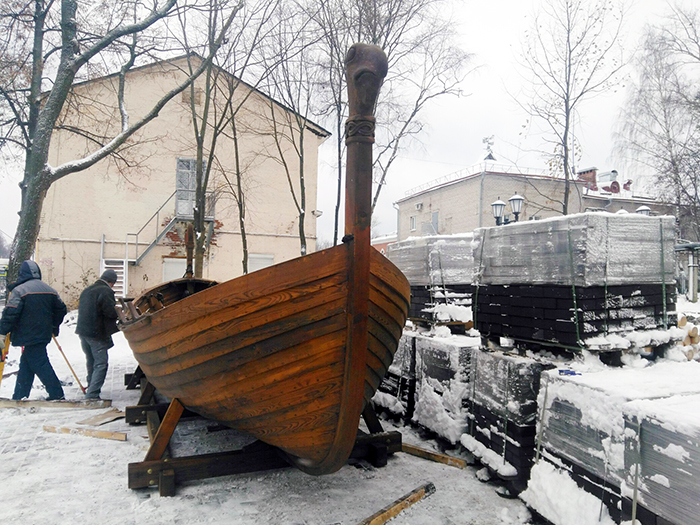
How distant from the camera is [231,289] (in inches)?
121

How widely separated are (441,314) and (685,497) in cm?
374

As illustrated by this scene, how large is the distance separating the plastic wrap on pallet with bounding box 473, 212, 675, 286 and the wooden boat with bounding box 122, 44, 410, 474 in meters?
1.32

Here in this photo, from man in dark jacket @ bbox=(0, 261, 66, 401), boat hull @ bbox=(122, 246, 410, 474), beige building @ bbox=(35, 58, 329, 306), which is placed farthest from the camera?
beige building @ bbox=(35, 58, 329, 306)

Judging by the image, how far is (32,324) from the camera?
5.71 m

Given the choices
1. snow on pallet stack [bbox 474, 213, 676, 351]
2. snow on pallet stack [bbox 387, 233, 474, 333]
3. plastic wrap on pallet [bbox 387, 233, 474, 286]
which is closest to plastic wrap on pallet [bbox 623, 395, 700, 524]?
snow on pallet stack [bbox 474, 213, 676, 351]

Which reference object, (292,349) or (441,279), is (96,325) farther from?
(441,279)

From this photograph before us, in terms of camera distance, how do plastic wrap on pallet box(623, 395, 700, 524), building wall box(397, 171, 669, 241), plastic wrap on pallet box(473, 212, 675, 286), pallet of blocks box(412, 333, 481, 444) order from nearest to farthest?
plastic wrap on pallet box(623, 395, 700, 524)
plastic wrap on pallet box(473, 212, 675, 286)
pallet of blocks box(412, 333, 481, 444)
building wall box(397, 171, 669, 241)

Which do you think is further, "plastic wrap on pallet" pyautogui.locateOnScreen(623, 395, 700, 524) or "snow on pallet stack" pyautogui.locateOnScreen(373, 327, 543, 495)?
"snow on pallet stack" pyautogui.locateOnScreen(373, 327, 543, 495)

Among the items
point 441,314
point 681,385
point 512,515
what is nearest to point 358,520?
point 512,515

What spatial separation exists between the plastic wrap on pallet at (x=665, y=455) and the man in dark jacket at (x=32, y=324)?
256 inches

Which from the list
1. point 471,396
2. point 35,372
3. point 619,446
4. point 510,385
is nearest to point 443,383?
point 471,396

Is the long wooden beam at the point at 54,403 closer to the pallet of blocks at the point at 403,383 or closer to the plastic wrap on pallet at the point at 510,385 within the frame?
the pallet of blocks at the point at 403,383

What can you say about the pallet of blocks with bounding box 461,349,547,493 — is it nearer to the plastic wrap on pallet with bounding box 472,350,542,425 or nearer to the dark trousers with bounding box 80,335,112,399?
the plastic wrap on pallet with bounding box 472,350,542,425

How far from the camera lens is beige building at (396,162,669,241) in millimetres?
23391
